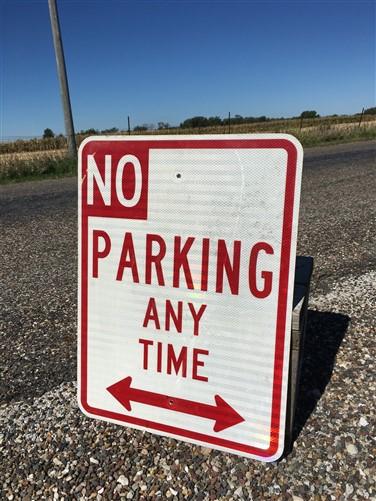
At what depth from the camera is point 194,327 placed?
5.17 ft

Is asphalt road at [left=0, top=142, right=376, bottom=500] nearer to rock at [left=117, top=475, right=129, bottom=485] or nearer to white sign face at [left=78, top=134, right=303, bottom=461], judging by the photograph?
rock at [left=117, top=475, right=129, bottom=485]

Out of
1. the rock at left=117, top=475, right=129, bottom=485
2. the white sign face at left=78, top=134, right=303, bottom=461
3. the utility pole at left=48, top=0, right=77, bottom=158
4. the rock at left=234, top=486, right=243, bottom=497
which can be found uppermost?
the utility pole at left=48, top=0, right=77, bottom=158

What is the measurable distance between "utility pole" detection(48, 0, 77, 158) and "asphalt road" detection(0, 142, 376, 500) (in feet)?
34.3

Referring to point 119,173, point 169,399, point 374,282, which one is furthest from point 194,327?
point 374,282

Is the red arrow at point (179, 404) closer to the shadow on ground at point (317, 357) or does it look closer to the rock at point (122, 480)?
the rock at point (122, 480)

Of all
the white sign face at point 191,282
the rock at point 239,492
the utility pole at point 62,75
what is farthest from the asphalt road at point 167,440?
the utility pole at point 62,75

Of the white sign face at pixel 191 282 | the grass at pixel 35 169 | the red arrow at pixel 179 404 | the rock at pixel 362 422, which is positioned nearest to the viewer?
the white sign face at pixel 191 282

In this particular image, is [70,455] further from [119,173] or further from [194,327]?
[119,173]

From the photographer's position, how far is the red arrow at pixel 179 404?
1.59 m

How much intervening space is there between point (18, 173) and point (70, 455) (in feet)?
38.4

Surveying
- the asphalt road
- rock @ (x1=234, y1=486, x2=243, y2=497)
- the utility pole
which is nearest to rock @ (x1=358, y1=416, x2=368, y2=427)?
the asphalt road

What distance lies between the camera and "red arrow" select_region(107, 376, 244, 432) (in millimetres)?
1588

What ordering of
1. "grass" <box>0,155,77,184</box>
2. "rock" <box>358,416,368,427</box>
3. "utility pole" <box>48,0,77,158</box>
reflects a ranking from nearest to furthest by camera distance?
"rock" <box>358,416,368,427</box>, "grass" <box>0,155,77,184</box>, "utility pole" <box>48,0,77,158</box>

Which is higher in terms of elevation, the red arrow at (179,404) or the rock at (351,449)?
the red arrow at (179,404)
